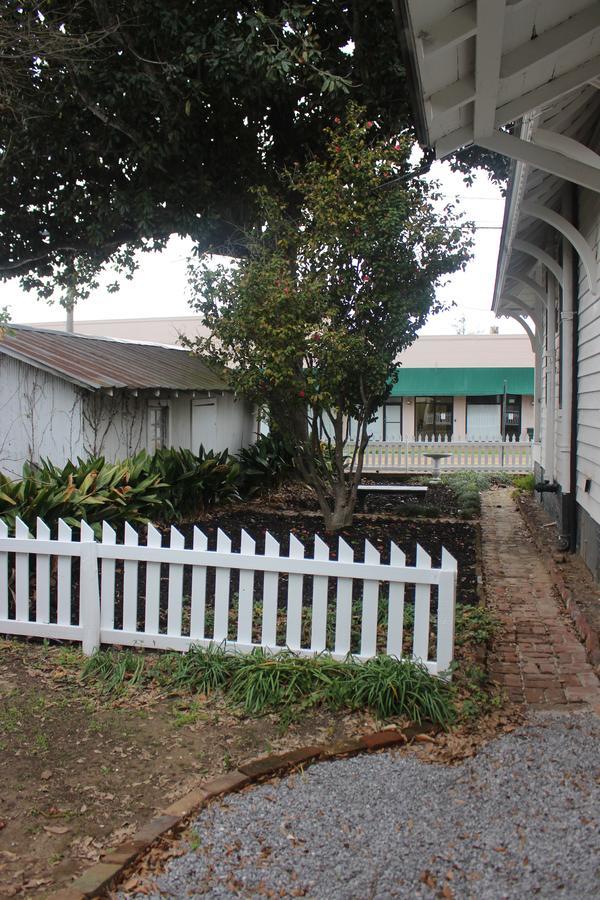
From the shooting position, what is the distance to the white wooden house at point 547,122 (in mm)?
3666

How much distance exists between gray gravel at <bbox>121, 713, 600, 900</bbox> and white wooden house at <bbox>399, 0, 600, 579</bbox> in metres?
3.39

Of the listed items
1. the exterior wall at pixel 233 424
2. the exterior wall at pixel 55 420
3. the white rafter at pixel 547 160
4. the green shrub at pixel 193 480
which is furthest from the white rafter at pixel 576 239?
the exterior wall at pixel 233 424

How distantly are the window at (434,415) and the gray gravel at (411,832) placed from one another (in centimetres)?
2850

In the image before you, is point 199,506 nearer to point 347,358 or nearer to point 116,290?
point 347,358

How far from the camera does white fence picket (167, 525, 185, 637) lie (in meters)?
5.00

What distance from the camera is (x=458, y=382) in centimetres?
2997

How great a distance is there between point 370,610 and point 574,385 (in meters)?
5.38

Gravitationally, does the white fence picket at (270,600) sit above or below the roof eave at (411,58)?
below

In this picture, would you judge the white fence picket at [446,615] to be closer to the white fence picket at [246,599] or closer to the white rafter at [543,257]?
the white fence picket at [246,599]

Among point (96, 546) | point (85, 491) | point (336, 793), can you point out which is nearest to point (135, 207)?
point (85, 491)

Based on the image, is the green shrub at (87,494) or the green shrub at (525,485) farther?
the green shrub at (525,485)

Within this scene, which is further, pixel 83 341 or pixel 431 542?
pixel 83 341

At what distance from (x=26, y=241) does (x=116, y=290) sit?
7.10ft

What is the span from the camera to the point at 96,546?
5.13 metres
